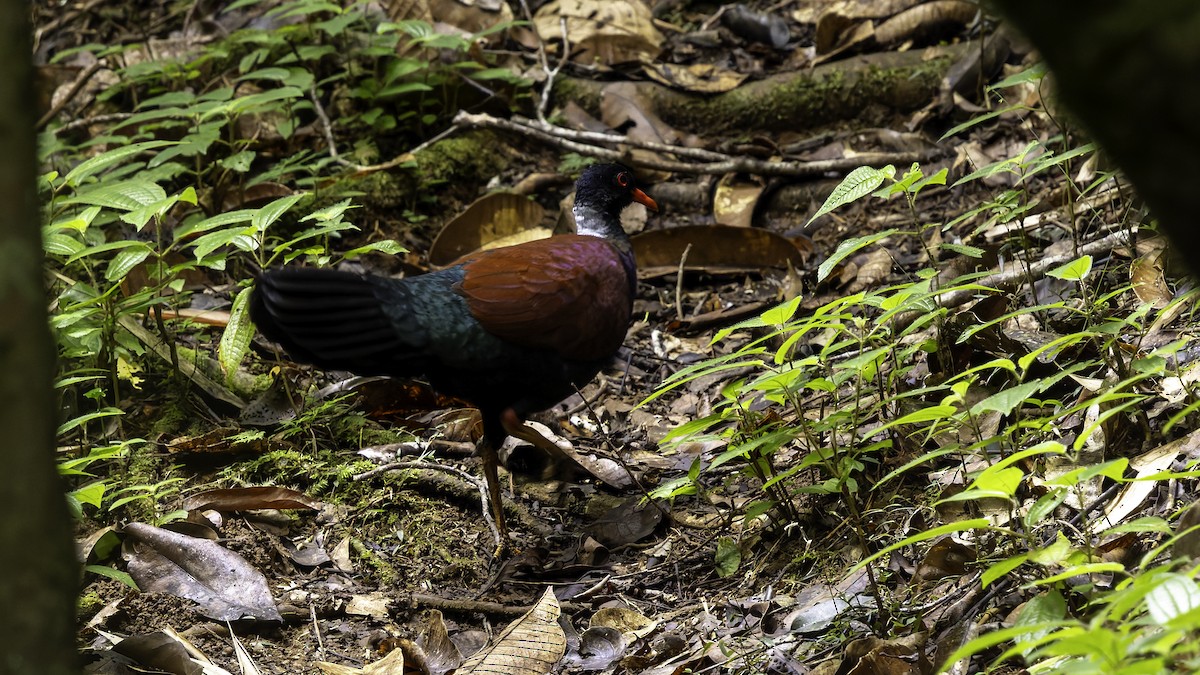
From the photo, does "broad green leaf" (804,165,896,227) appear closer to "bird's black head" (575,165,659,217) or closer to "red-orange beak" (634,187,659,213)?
"bird's black head" (575,165,659,217)

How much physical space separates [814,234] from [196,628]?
4159mm

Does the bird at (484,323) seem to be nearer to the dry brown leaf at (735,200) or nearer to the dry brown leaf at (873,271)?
the dry brown leaf at (873,271)

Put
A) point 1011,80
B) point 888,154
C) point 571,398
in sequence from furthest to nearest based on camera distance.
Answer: point 888,154, point 571,398, point 1011,80

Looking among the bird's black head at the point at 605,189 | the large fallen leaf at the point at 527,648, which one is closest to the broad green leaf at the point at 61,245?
the large fallen leaf at the point at 527,648

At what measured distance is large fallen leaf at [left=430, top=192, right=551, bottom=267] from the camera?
592 centimetres

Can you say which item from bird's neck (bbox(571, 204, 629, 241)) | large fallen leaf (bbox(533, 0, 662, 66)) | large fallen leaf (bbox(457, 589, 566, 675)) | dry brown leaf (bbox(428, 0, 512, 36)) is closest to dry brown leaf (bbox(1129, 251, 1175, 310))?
large fallen leaf (bbox(457, 589, 566, 675))

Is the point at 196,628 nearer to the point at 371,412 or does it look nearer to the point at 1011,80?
the point at 371,412

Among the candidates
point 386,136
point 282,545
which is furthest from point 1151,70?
point 386,136

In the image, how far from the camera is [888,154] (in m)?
6.30

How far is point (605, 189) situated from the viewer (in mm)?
5430

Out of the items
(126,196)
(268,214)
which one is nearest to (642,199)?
(268,214)

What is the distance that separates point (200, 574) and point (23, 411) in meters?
2.49

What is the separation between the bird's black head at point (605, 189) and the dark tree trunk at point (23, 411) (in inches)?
167

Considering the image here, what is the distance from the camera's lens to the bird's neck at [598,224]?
17.5ft
